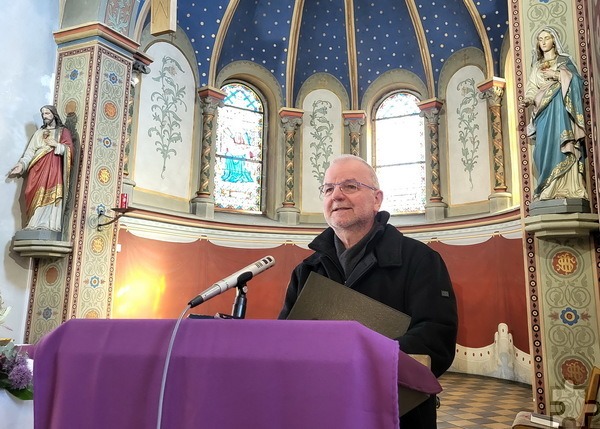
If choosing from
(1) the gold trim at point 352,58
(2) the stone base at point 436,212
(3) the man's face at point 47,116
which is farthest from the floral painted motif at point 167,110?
(2) the stone base at point 436,212

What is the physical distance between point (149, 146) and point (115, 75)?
2779mm

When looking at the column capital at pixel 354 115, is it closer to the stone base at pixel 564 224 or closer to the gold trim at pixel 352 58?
the gold trim at pixel 352 58

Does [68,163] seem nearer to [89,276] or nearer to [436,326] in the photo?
[89,276]

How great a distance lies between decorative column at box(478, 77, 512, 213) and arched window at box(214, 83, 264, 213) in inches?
189

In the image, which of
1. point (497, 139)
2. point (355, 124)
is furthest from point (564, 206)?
point (355, 124)

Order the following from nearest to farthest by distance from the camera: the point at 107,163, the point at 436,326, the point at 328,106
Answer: the point at 436,326 < the point at 107,163 < the point at 328,106

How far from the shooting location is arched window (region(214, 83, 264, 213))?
437 inches

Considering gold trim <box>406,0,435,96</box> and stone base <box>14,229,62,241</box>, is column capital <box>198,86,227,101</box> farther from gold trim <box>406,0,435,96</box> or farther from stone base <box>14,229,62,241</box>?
stone base <box>14,229,62,241</box>

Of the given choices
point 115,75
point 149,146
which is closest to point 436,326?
point 115,75

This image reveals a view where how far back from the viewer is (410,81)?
37.7 feet

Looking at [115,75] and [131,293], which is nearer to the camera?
[115,75]

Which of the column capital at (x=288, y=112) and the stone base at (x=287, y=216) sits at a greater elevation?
the column capital at (x=288, y=112)

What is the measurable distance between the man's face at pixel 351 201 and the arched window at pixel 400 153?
30.0ft

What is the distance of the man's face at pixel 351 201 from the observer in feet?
7.13
